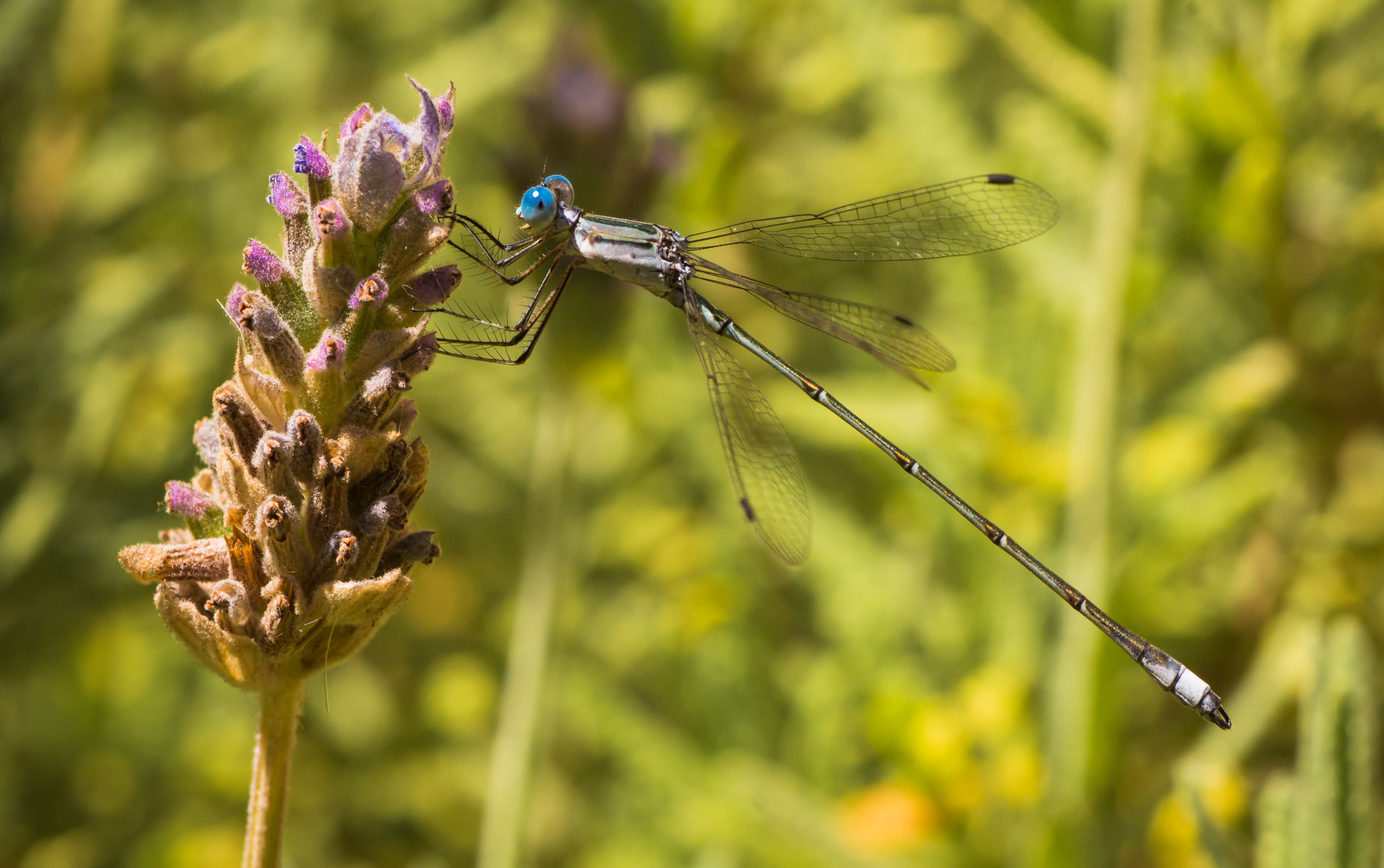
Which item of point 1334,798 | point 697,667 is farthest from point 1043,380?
point 1334,798

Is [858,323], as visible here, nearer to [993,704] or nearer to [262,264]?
[993,704]

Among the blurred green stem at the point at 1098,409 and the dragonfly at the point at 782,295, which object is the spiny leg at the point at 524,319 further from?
the blurred green stem at the point at 1098,409

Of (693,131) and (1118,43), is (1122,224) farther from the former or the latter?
(693,131)

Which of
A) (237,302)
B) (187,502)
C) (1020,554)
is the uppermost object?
(1020,554)

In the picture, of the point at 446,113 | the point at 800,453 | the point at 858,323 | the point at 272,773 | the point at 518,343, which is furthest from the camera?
the point at 800,453

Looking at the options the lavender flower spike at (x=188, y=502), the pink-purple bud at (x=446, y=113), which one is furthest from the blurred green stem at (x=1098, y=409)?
the lavender flower spike at (x=188, y=502)

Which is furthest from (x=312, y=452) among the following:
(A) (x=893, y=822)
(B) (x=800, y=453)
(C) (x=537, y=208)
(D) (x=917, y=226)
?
(B) (x=800, y=453)

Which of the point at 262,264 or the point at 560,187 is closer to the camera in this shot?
the point at 262,264

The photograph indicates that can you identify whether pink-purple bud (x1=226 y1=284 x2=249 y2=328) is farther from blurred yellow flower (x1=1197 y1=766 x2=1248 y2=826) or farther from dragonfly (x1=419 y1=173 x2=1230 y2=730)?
blurred yellow flower (x1=1197 y1=766 x2=1248 y2=826)
